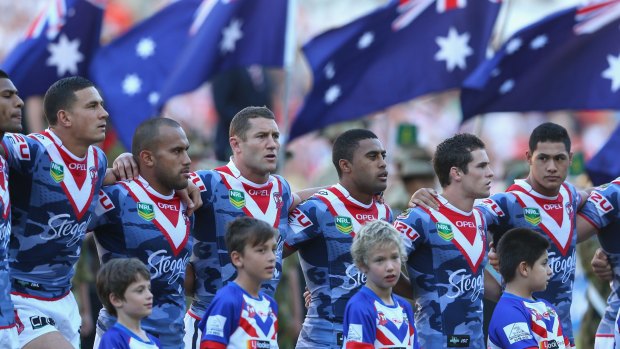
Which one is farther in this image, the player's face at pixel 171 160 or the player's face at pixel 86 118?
the player's face at pixel 171 160

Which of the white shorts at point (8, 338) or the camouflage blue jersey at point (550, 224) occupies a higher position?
the camouflage blue jersey at point (550, 224)

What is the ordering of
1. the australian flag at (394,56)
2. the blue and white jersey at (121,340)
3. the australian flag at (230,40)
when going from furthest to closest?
the australian flag at (394,56), the australian flag at (230,40), the blue and white jersey at (121,340)

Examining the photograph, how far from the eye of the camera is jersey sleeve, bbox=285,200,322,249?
35.0ft

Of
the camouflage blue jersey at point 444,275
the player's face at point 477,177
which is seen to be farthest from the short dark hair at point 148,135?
the player's face at point 477,177

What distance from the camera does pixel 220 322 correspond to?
8.99m

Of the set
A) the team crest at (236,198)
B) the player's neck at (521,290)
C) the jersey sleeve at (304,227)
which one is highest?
the team crest at (236,198)

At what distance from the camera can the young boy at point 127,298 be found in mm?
8938

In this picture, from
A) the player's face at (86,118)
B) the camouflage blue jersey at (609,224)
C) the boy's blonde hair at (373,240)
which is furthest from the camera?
the camouflage blue jersey at (609,224)

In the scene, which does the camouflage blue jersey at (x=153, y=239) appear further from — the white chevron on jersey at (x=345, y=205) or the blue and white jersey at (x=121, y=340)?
the white chevron on jersey at (x=345, y=205)

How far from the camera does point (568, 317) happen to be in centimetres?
1136

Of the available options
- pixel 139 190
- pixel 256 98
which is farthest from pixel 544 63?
pixel 139 190

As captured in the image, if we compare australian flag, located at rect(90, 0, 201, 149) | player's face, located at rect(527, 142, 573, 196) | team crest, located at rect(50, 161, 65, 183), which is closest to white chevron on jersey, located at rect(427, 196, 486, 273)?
player's face, located at rect(527, 142, 573, 196)

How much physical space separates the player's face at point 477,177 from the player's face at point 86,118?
2.93m

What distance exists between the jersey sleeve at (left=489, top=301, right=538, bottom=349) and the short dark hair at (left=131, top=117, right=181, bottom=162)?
2855 millimetres
